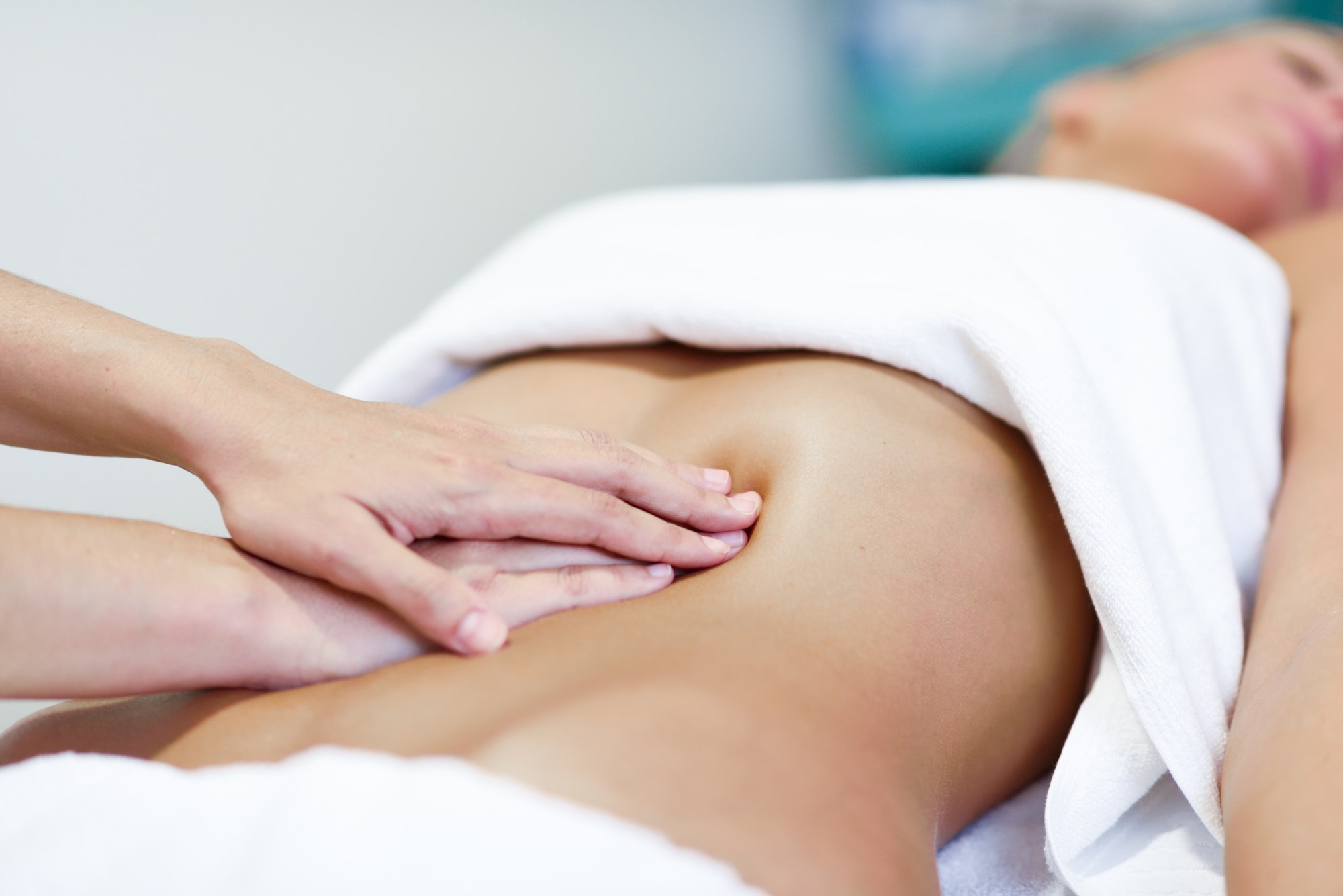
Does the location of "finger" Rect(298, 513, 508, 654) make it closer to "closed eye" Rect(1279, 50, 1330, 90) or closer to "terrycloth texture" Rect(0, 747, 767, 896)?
"terrycloth texture" Rect(0, 747, 767, 896)

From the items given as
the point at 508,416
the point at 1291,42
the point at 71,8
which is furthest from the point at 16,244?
the point at 1291,42

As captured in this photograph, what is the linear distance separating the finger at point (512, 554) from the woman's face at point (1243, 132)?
1.03 metres

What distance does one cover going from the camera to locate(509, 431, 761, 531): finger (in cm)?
68

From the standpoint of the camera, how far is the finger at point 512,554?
654 millimetres

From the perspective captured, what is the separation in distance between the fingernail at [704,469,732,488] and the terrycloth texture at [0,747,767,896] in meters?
0.30

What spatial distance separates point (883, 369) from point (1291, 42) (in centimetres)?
98

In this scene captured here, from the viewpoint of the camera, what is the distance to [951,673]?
67 cm

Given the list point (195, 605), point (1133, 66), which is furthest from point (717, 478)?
point (1133, 66)

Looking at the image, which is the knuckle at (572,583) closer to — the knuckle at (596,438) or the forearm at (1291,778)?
the knuckle at (596,438)

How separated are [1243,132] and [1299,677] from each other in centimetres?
90

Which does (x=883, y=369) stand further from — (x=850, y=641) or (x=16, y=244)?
(x=16, y=244)

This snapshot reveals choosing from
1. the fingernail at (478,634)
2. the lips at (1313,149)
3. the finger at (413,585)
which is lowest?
the lips at (1313,149)

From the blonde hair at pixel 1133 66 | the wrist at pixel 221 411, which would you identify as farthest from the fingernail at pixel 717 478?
the blonde hair at pixel 1133 66

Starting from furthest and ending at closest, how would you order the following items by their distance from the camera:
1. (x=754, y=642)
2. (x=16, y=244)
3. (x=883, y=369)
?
(x=16, y=244) → (x=883, y=369) → (x=754, y=642)
